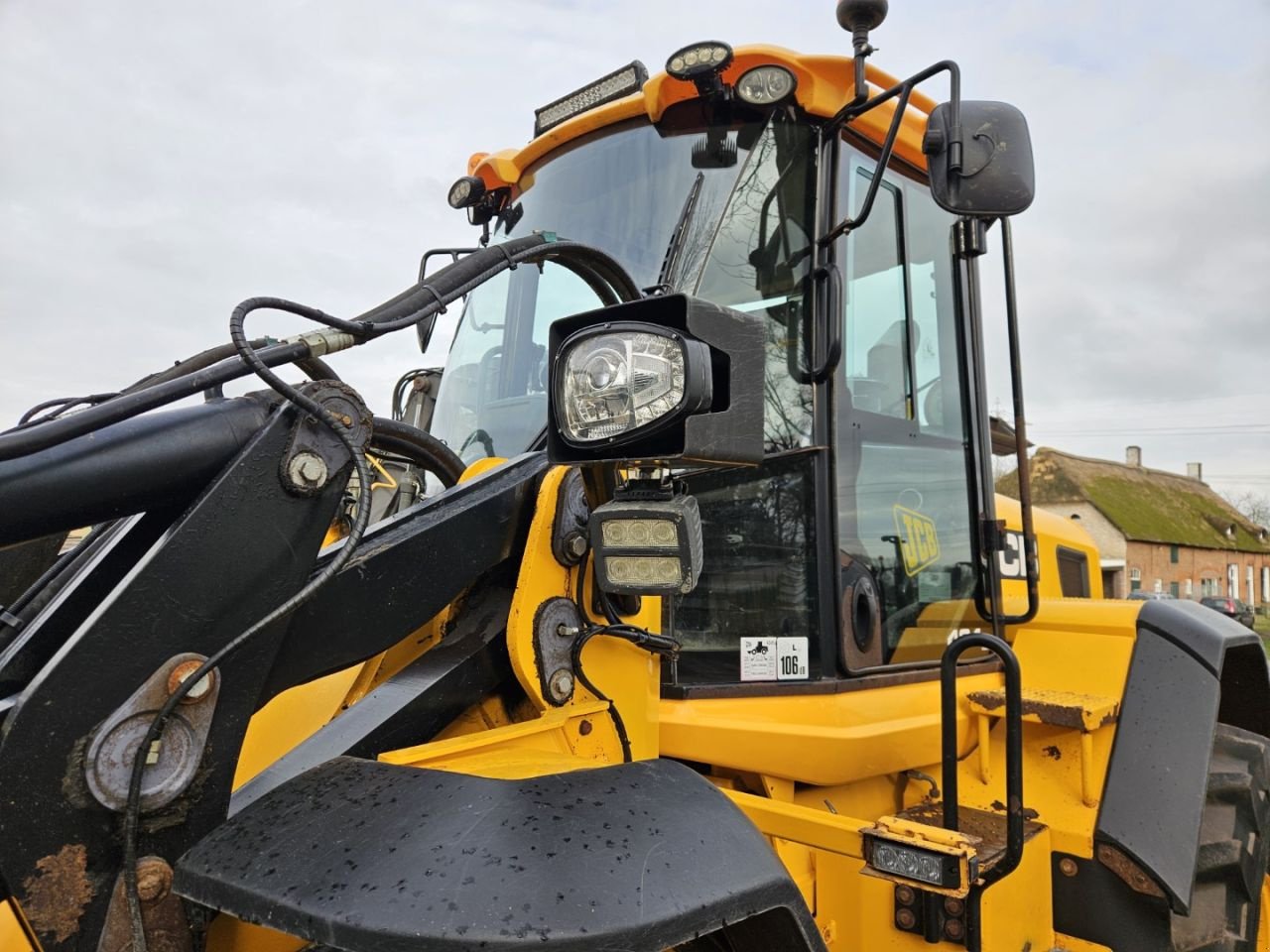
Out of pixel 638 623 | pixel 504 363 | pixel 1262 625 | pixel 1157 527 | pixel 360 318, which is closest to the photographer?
pixel 360 318

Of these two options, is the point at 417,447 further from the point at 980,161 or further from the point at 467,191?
the point at 980,161

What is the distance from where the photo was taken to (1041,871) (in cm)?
246

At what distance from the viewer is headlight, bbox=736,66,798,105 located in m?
2.42

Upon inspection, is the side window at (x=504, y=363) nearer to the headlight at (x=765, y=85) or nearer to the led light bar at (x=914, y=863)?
the headlight at (x=765, y=85)

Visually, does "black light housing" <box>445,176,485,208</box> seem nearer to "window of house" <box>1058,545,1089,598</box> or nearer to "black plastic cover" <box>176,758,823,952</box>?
"black plastic cover" <box>176,758,823,952</box>

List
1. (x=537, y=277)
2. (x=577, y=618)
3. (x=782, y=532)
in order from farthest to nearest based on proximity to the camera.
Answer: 1. (x=537, y=277)
2. (x=782, y=532)
3. (x=577, y=618)

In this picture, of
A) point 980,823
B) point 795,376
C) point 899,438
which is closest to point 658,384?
point 795,376

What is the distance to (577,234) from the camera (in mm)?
2721

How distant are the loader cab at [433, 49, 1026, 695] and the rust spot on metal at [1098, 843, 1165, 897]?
628mm

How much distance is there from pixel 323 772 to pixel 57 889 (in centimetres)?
35

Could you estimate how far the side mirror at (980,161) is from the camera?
219cm

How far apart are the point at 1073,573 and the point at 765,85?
8.59ft

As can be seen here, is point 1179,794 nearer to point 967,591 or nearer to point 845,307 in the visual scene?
point 967,591

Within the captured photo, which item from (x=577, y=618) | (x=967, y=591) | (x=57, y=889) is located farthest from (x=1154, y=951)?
(x=57, y=889)
